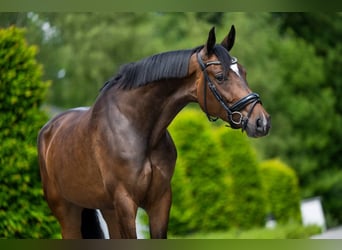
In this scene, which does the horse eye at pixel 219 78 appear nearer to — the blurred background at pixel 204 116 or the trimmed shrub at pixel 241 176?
the blurred background at pixel 204 116

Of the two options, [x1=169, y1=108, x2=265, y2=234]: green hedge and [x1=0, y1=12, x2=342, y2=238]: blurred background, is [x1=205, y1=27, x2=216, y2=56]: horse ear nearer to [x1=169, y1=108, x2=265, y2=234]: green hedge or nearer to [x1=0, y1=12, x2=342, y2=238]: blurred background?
[x1=0, y1=12, x2=342, y2=238]: blurred background

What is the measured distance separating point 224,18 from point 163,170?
40.3 feet

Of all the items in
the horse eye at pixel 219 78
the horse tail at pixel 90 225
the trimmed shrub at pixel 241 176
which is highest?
the horse eye at pixel 219 78

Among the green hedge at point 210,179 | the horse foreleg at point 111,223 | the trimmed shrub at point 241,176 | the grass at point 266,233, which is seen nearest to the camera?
the horse foreleg at point 111,223

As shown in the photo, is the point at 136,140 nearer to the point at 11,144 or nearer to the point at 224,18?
the point at 11,144

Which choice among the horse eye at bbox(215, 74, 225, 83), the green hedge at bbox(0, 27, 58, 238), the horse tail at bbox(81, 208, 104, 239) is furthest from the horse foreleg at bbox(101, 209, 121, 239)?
the green hedge at bbox(0, 27, 58, 238)

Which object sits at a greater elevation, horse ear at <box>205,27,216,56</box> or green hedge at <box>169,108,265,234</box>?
horse ear at <box>205,27,216,56</box>

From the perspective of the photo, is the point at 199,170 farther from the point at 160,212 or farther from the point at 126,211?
the point at 126,211

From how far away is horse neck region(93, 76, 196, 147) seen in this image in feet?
10.7

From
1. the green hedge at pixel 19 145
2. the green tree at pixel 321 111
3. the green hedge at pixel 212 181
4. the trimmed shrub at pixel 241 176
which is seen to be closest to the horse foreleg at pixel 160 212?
the green hedge at pixel 19 145

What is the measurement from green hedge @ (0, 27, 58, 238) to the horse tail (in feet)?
5.04

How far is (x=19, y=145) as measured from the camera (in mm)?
5414

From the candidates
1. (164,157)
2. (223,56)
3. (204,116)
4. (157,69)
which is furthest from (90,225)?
(204,116)

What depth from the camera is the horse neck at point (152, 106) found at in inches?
129
